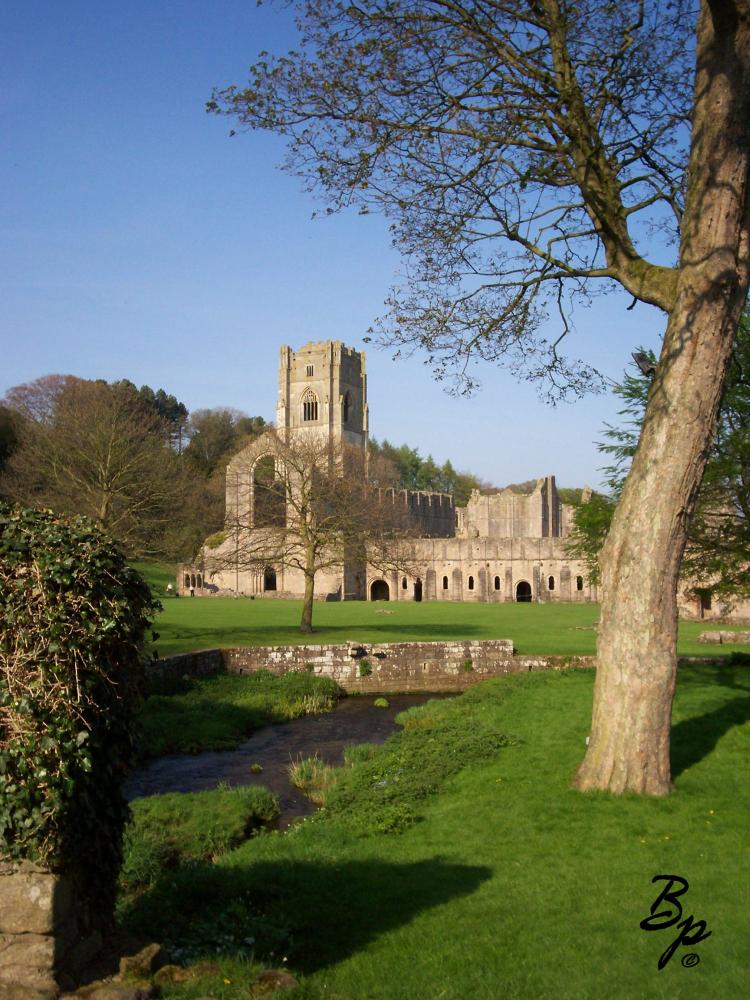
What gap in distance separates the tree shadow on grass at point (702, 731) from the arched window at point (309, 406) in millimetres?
79221

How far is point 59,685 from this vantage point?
16.3 feet

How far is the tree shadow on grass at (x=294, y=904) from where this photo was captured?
6309 millimetres

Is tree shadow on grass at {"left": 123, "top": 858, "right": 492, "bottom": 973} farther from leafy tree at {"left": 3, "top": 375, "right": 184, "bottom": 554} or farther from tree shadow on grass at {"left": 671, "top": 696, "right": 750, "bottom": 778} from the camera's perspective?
leafy tree at {"left": 3, "top": 375, "right": 184, "bottom": 554}

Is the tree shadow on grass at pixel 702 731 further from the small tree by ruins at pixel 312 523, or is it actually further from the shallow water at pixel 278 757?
the small tree by ruins at pixel 312 523

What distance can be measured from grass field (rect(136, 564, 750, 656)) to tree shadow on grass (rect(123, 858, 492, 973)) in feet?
44.3

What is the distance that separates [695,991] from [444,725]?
32.3ft

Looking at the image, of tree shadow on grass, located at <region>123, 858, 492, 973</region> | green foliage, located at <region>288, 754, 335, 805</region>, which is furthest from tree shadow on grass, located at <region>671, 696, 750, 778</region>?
green foliage, located at <region>288, 754, 335, 805</region>

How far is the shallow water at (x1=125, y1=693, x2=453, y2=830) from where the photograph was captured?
13.9 metres

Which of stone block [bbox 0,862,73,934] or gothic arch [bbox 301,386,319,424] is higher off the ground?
gothic arch [bbox 301,386,319,424]

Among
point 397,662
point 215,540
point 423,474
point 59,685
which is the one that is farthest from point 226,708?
point 423,474

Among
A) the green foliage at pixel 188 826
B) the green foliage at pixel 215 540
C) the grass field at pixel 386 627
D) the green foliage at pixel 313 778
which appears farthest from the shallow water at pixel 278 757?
the green foliage at pixel 215 540

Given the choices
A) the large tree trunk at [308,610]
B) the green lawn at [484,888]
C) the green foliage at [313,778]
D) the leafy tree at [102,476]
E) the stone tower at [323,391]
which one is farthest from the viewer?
the stone tower at [323,391]

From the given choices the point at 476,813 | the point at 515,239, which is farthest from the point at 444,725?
the point at 515,239

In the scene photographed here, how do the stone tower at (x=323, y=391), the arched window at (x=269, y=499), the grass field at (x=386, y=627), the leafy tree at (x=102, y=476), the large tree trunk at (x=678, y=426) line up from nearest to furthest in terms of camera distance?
the large tree trunk at (x=678, y=426)
the grass field at (x=386, y=627)
the leafy tree at (x=102, y=476)
the arched window at (x=269, y=499)
the stone tower at (x=323, y=391)
